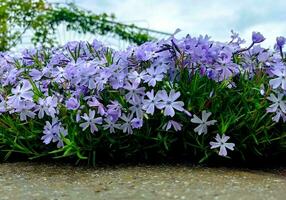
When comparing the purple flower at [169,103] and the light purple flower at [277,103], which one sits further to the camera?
the light purple flower at [277,103]

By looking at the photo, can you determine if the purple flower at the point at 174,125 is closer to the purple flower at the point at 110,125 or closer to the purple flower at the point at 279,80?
the purple flower at the point at 110,125

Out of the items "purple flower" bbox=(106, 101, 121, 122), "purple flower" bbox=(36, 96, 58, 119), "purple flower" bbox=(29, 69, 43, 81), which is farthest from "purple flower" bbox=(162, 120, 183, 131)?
"purple flower" bbox=(29, 69, 43, 81)

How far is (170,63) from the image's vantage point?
2.99 metres

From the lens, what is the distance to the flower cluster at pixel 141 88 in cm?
283

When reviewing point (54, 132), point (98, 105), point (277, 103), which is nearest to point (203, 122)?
point (277, 103)

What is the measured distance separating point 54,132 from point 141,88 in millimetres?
468

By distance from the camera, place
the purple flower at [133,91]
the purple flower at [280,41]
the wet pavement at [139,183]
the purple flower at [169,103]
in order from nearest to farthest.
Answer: the wet pavement at [139,183]
the purple flower at [169,103]
the purple flower at [133,91]
the purple flower at [280,41]

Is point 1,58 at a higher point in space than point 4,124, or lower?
higher

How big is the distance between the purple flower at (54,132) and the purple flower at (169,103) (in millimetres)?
486

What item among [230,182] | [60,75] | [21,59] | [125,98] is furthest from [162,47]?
[21,59]

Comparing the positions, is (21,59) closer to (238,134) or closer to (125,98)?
(125,98)

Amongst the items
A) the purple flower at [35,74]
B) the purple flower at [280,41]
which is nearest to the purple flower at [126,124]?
the purple flower at [35,74]

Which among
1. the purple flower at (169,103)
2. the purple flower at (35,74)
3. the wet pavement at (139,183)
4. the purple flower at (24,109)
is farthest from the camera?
the purple flower at (35,74)

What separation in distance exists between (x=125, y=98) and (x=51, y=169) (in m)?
0.52
